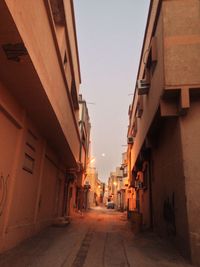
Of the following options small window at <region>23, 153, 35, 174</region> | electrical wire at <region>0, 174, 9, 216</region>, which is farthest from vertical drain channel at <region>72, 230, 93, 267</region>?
small window at <region>23, 153, 35, 174</region>

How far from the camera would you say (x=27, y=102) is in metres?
6.60

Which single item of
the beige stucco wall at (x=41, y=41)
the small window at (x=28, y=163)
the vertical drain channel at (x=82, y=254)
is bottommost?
the vertical drain channel at (x=82, y=254)

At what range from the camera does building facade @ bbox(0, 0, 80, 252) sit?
4414mm

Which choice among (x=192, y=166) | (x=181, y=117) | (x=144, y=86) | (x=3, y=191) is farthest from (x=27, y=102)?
(x=144, y=86)

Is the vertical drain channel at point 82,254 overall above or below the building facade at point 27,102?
below

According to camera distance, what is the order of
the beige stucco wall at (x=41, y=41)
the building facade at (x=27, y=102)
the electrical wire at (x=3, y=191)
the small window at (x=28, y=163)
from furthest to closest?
the small window at (x=28, y=163), the electrical wire at (x=3, y=191), the building facade at (x=27, y=102), the beige stucco wall at (x=41, y=41)

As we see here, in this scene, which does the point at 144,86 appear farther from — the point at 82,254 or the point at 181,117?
the point at 82,254

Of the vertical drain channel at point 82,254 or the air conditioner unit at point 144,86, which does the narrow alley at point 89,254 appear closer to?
the vertical drain channel at point 82,254

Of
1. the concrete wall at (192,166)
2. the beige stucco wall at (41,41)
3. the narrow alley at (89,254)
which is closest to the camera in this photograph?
the beige stucco wall at (41,41)

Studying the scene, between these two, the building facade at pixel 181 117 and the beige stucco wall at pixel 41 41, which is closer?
the beige stucco wall at pixel 41 41

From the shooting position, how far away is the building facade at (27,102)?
441 centimetres

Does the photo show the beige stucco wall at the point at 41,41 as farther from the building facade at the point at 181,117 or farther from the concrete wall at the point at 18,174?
the building facade at the point at 181,117

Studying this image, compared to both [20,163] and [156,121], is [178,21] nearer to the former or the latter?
[156,121]

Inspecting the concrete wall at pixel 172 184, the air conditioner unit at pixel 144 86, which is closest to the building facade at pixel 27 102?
the air conditioner unit at pixel 144 86
